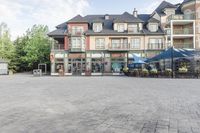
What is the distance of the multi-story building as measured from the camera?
38.5 meters

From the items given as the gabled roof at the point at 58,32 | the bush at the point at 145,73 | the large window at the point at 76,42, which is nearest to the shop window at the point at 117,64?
the large window at the point at 76,42

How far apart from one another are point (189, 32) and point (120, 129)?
37.8m

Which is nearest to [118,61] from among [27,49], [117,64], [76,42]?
[117,64]

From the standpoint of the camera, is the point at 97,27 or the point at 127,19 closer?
the point at 97,27

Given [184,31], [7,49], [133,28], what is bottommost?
[7,49]

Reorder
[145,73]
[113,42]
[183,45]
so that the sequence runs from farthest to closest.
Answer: [183,45]
[113,42]
[145,73]

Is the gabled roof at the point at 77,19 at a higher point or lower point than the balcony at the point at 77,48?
higher

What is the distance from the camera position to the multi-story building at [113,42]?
38.5 m

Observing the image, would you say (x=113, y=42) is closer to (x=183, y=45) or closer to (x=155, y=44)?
(x=155, y=44)

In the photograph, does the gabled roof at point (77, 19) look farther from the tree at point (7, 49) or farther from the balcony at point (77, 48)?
the tree at point (7, 49)

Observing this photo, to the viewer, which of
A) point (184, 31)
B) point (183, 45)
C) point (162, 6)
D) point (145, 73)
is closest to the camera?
point (145, 73)

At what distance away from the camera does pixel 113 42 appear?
39.2 meters

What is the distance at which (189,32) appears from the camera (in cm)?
3925

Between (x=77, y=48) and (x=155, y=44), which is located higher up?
(x=155, y=44)
